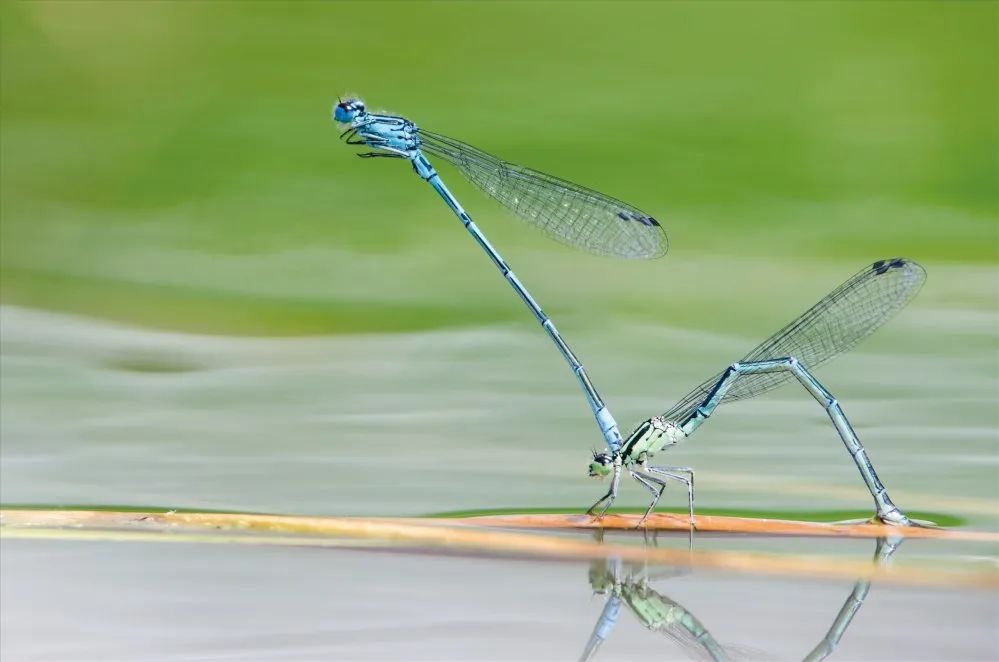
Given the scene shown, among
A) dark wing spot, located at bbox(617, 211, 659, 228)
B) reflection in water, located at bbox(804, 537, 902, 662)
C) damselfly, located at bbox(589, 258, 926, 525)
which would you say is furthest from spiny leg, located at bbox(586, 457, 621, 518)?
dark wing spot, located at bbox(617, 211, 659, 228)

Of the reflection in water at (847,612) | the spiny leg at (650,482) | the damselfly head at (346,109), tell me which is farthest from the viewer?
the damselfly head at (346,109)

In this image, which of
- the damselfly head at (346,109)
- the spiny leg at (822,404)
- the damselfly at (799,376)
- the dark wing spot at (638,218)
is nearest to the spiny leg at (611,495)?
the damselfly at (799,376)

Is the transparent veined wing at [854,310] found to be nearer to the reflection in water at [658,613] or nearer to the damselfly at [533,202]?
the damselfly at [533,202]

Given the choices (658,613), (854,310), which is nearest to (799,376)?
(854,310)

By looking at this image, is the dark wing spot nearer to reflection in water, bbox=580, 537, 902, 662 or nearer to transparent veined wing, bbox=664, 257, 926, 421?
transparent veined wing, bbox=664, 257, 926, 421

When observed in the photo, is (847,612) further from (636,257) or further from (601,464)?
(636,257)

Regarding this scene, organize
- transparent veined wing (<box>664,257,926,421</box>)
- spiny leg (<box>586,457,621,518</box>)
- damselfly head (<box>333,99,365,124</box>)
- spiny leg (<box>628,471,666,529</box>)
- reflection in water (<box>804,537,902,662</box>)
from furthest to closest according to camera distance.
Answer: transparent veined wing (<box>664,257,926,421</box>), damselfly head (<box>333,99,365,124</box>), spiny leg (<box>628,471,666,529</box>), spiny leg (<box>586,457,621,518</box>), reflection in water (<box>804,537,902,662</box>)

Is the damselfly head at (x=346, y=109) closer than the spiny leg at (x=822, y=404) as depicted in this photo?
No
